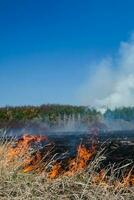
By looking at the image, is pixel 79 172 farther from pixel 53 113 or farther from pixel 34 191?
pixel 53 113

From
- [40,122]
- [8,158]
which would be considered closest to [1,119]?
[40,122]

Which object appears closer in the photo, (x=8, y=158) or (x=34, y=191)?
(x=34, y=191)

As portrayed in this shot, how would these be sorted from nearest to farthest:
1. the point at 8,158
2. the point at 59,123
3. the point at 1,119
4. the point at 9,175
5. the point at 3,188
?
the point at 3,188, the point at 9,175, the point at 8,158, the point at 1,119, the point at 59,123

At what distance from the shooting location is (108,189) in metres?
11.0

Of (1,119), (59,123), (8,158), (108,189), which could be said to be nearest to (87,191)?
(108,189)

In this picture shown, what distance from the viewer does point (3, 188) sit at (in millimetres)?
10375

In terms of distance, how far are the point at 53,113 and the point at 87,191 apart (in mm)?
139960

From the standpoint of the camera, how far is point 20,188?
10.5 metres

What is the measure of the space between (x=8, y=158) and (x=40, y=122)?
5117 inches

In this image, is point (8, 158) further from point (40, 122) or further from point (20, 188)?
point (40, 122)

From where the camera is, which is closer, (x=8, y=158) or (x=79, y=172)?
(x=79, y=172)

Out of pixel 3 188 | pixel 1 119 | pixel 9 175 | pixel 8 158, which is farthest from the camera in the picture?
pixel 1 119

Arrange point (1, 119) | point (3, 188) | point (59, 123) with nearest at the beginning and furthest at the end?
point (3, 188) → point (1, 119) → point (59, 123)

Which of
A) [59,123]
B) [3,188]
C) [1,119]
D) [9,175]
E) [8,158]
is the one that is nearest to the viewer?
[3,188]
